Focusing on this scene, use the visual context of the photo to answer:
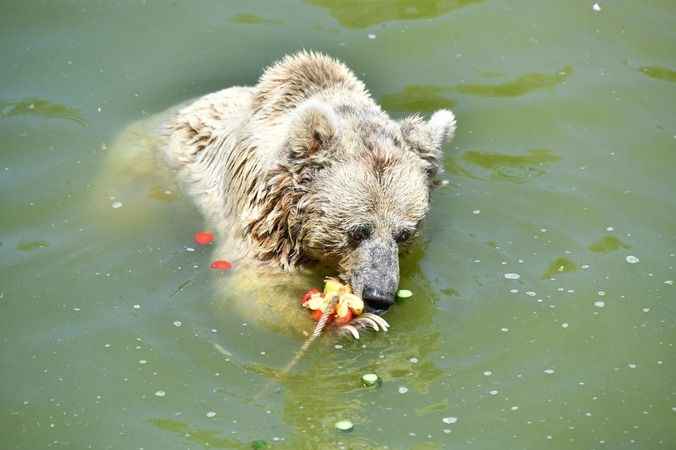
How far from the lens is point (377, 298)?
7.22m

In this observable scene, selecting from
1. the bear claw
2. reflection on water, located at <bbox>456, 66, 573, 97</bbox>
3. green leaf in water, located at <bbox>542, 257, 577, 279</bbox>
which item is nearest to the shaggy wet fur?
the bear claw

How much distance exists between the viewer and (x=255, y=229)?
7.78 metres

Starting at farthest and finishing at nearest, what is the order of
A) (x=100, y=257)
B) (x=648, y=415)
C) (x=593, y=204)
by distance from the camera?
1. (x=593, y=204)
2. (x=100, y=257)
3. (x=648, y=415)

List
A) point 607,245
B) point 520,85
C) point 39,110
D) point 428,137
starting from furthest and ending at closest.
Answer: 1. point 520,85
2. point 39,110
3. point 607,245
4. point 428,137

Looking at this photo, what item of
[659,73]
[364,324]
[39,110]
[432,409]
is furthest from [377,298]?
[659,73]

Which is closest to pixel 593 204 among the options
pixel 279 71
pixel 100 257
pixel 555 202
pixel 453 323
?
pixel 555 202

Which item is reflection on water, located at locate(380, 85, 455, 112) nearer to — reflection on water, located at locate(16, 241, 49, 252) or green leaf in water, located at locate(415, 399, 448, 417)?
reflection on water, located at locate(16, 241, 49, 252)

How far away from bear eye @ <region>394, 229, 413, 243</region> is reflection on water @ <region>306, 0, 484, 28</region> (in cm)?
383

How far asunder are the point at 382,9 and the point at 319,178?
4.10m

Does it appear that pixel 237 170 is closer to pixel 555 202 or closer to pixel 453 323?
pixel 453 323

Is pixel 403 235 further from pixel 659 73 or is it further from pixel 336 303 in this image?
pixel 659 73

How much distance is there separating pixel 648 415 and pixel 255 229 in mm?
2967

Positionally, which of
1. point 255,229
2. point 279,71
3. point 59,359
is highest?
point 279,71

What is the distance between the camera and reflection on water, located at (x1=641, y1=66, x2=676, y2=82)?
34.3ft
